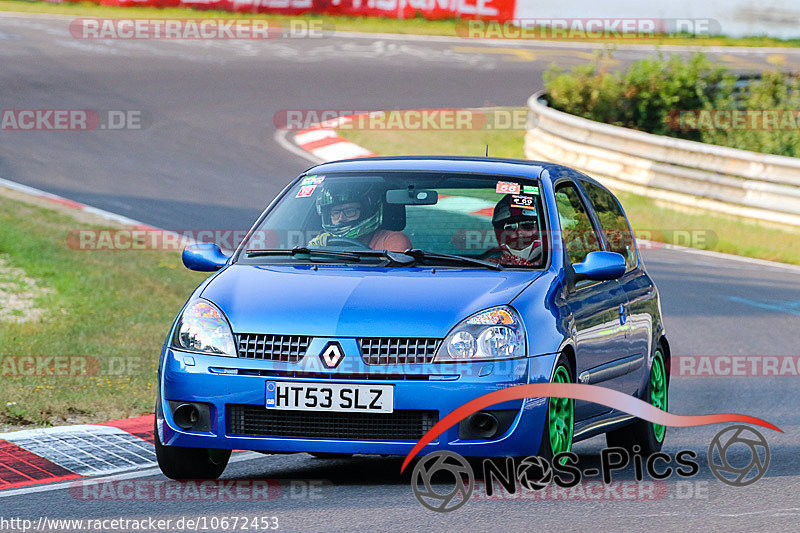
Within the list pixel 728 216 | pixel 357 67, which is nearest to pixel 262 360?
pixel 728 216

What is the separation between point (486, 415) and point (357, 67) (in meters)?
25.5

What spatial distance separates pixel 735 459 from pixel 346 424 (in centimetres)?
245

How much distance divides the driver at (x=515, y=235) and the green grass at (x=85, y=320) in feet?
9.47

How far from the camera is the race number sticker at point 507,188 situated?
720cm

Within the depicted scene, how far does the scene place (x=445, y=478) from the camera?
622 centimetres

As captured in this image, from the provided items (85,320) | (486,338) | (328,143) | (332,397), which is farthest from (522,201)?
(328,143)

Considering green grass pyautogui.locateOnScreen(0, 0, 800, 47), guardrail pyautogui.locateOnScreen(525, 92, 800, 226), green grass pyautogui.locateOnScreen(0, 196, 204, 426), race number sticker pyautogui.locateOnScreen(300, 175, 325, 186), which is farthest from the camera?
green grass pyautogui.locateOnScreen(0, 0, 800, 47)

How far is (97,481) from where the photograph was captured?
6.59m

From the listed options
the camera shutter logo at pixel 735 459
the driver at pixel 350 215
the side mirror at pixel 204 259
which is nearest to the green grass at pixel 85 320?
the side mirror at pixel 204 259

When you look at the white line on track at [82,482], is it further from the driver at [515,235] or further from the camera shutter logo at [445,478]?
the driver at [515,235]

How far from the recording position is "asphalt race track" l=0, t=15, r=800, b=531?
19.2 ft

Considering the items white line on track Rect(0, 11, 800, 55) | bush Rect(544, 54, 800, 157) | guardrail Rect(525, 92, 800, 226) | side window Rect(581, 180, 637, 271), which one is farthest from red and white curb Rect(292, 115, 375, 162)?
side window Rect(581, 180, 637, 271)

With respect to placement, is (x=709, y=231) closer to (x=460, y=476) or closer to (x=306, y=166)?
(x=306, y=166)

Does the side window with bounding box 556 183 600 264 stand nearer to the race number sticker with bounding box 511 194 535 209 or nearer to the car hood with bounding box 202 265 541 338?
the race number sticker with bounding box 511 194 535 209
